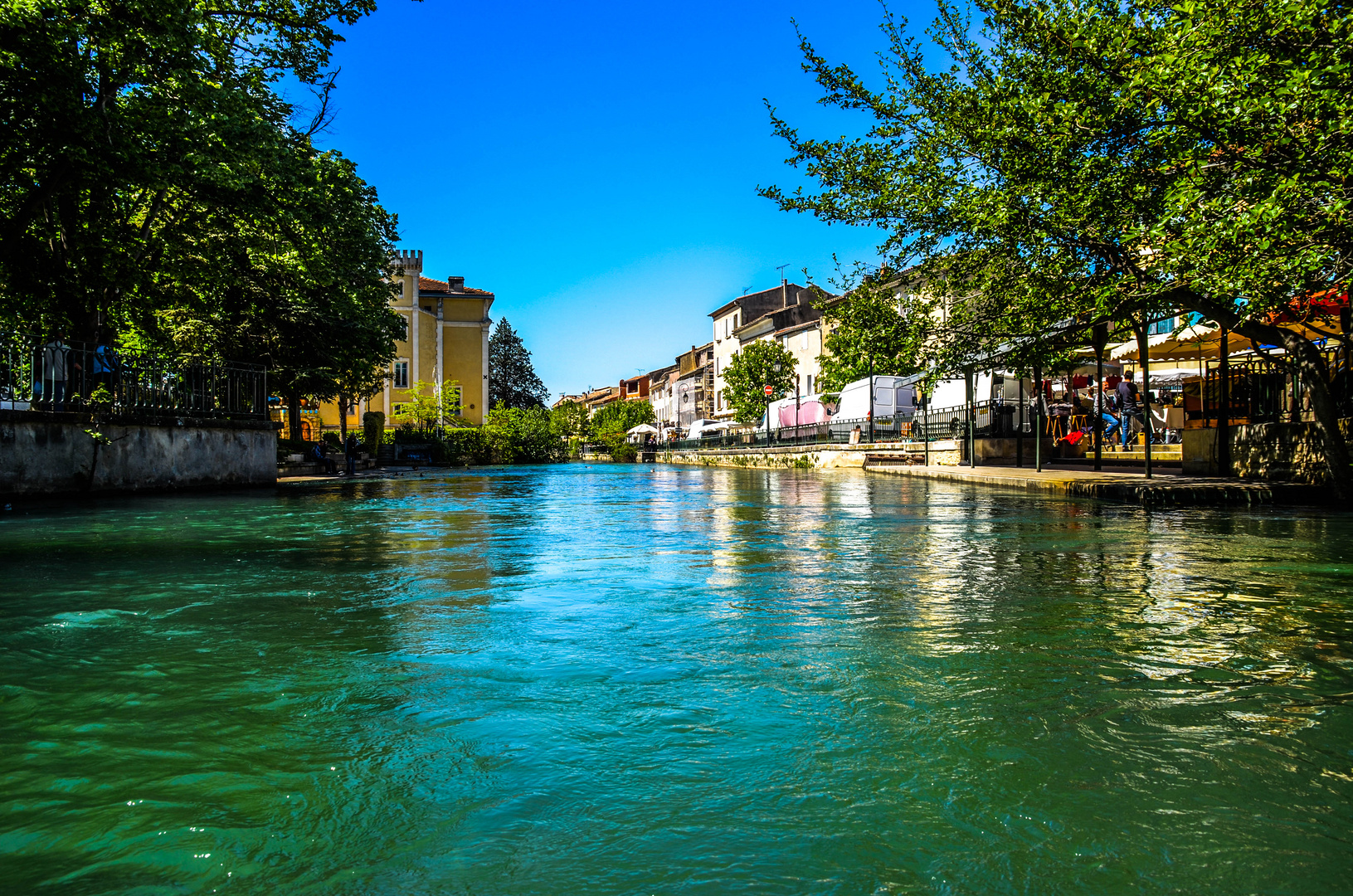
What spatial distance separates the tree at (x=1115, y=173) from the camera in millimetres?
7512

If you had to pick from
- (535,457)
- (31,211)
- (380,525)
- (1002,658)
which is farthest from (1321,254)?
(535,457)

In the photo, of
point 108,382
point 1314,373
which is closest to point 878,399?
point 1314,373

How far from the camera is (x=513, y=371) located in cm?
9944

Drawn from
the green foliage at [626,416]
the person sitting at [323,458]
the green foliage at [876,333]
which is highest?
the green foliage at [626,416]

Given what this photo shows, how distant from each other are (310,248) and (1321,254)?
14091 millimetres

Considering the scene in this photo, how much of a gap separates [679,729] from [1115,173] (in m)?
9.96

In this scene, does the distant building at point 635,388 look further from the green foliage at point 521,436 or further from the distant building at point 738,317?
the green foliage at point 521,436

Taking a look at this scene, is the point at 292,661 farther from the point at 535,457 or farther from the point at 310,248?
the point at 535,457

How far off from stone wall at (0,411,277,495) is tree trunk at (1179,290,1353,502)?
16175 millimetres

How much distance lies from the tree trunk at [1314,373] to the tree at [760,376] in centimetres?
5257

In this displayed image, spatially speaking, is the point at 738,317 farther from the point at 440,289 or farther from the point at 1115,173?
the point at 1115,173

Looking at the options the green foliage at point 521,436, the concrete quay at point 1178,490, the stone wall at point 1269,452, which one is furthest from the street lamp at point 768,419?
the concrete quay at point 1178,490

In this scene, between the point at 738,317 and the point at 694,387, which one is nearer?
the point at 738,317

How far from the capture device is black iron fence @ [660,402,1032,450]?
80.2ft
